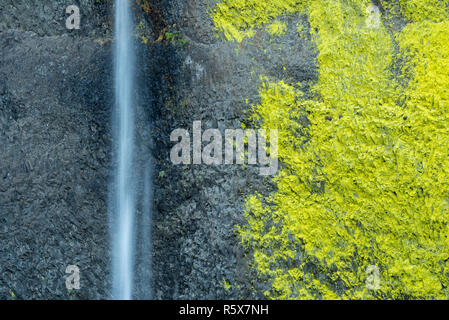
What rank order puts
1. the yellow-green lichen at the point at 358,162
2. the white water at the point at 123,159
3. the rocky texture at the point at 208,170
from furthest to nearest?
the white water at the point at 123,159, the rocky texture at the point at 208,170, the yellow-green lichen at the point at 358,162

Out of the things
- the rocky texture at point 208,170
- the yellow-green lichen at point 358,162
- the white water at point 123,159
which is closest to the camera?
the yellow-green lichen at point 358,162

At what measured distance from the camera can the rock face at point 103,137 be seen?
263 centimetres

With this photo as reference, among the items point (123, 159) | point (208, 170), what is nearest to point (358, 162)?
point (208, 170)

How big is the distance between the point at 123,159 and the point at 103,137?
0.61 ft

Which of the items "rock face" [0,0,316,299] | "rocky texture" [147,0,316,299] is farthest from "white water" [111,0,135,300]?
"rocky texture" [147,0,316,299]

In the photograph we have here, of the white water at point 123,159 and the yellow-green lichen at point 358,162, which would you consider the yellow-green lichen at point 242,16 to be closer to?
the yellow-green lichen at point 358,162

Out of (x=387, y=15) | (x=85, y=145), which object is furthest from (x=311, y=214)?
(x=85, y=145)

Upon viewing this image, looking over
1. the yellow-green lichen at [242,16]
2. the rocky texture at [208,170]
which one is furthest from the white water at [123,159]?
the yellow-green lichen at [242,16]

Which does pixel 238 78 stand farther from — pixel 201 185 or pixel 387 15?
pixel 387 15

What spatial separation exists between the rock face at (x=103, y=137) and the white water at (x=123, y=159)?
0.05 m

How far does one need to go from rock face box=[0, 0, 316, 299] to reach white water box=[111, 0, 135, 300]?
0.05 m

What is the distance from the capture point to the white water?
9.02ft

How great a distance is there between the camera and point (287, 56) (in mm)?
2615

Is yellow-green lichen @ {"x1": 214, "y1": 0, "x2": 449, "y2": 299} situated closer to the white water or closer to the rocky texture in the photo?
the rocky texture
